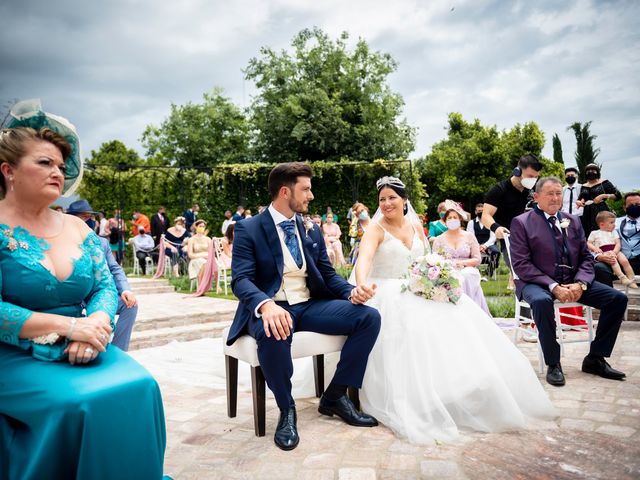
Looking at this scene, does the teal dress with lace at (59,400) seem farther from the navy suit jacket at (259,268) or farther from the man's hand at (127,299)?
the man's hand at (127,299)

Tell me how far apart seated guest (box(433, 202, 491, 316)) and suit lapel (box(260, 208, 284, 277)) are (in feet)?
11.5

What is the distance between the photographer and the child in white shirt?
6625 mm

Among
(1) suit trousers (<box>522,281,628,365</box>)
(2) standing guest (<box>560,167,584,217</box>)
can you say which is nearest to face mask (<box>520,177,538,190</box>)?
(1) suit trousers (<box>522,281,628,365</box>)

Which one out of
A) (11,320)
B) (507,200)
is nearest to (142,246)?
(507,200)

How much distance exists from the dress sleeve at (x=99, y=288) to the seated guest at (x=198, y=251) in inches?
336

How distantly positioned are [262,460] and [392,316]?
1.42 meters

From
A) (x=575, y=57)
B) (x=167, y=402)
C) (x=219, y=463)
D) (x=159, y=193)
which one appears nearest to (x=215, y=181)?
(x=159, y=193)

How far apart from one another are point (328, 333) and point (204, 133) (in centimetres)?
3371

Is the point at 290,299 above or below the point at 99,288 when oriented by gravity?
below

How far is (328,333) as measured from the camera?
340 centimetres

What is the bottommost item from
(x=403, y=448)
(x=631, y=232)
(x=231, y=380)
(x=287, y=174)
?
(x=403, y=448)

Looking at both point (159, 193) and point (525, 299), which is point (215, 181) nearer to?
point (159, 193)

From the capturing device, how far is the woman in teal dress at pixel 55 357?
1.85 meters

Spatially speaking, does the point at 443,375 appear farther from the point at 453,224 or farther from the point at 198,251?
the point at 198,251
